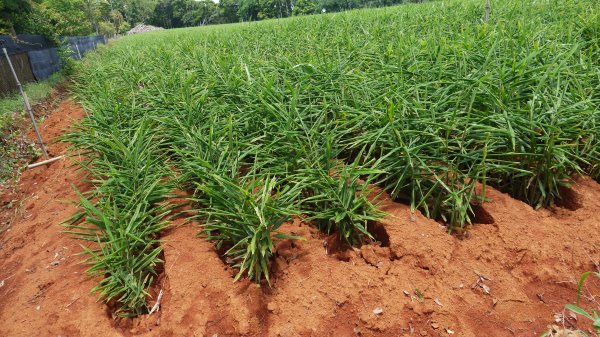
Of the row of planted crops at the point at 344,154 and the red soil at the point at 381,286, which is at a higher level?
the row of planted crops at the point at 344,154

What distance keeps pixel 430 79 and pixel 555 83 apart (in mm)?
765

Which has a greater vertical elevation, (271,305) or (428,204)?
(428,204)

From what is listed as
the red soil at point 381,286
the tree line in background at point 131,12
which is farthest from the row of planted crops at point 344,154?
the tree line in background at point 131,12

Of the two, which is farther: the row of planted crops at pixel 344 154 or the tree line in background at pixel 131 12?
the tree line in background at pixel 131 12

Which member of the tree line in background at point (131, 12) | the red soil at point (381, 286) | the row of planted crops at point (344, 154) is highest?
the tree line in background at point (131, 12)

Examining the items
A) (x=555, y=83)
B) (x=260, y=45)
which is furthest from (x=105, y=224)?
(x=260, y=45)

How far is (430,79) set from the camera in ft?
8.84

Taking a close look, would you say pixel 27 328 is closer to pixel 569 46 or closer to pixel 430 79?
pixel 430 79

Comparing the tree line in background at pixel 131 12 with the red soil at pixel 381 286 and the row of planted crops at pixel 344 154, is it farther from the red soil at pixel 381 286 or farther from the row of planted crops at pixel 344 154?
the red soil at pixel 381 286

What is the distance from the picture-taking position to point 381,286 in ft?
5.77

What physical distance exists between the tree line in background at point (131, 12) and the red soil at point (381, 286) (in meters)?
9.70

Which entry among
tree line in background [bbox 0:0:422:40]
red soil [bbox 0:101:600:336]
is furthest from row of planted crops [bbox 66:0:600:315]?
tree line in background [bbox 0:0:422:40]

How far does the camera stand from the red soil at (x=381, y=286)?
1639 mm

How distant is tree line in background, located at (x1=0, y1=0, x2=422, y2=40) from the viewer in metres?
16.0
